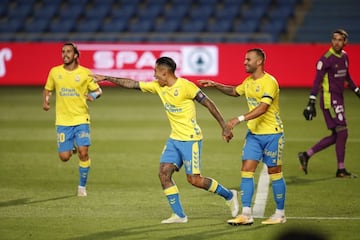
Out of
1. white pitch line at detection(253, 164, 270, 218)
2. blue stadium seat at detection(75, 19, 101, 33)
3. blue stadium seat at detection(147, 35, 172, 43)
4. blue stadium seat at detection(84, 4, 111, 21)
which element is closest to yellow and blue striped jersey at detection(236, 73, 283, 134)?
white pitch line at detection(253, 164, 270, 218)

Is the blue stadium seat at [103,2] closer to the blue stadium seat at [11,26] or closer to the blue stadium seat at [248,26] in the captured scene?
the blue stadium seat at [11,26]

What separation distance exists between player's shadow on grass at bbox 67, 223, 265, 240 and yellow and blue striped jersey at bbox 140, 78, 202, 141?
1.00m

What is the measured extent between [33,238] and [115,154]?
6046mm

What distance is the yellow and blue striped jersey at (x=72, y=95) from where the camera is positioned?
11.0 metres

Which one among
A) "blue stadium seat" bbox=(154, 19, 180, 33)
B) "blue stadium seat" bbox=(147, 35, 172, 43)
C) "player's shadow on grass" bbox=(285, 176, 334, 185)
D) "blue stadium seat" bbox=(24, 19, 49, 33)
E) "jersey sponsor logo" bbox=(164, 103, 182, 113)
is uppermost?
"blue stadium seat" bbox=(24, 19, 49, 33)

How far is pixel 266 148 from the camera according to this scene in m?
9.27

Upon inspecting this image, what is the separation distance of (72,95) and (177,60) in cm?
1362

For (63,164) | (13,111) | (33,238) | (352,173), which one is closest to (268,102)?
(33,238)

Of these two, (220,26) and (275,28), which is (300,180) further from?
(220,26)

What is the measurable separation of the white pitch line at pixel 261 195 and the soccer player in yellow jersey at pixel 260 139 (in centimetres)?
61

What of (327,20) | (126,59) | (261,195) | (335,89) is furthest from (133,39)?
(261,195)

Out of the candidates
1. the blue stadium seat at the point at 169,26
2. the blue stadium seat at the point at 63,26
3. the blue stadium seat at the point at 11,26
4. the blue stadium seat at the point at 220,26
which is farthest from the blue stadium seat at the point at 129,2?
the blue stadium seat at the point at 11,26

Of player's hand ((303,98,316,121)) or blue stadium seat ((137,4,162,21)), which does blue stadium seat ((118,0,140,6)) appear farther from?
player's hand ((303,98,316,121))

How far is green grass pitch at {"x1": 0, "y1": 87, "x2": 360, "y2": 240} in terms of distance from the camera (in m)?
9.10
